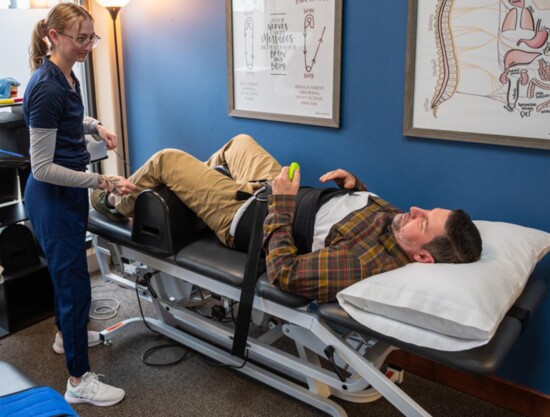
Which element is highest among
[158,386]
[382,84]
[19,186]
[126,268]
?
[382,84]

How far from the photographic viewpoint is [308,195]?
1965 millimetres

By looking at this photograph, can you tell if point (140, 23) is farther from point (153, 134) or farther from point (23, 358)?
point (23, 358)

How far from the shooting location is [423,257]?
1701mm

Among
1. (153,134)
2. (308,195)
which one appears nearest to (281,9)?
(308,195)

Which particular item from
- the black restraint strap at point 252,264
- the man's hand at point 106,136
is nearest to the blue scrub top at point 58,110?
the man's hand at point 106,136

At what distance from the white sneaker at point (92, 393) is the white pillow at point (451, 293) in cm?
103

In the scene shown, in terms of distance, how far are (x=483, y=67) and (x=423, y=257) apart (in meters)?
0.68

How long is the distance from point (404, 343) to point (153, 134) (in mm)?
2047

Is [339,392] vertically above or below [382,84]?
below

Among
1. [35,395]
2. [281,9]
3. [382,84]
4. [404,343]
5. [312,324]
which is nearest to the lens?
[35,395]

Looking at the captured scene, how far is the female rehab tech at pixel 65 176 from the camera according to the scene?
1770 mm

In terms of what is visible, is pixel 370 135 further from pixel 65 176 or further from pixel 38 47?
pixel 38 47

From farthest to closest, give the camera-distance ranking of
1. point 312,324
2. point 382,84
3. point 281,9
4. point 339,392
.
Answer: point 281,9
point 382,84
point 339,392
point 312,324

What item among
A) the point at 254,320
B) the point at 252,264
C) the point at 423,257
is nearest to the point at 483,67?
the point at 423,257
